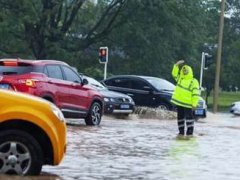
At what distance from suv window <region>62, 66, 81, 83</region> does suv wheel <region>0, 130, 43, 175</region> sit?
9604 mm

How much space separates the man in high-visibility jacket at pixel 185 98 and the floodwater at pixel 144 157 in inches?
17.8

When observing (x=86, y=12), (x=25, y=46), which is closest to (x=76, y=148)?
(x=25, y=46)

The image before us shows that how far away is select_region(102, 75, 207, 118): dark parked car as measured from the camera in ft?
93.0

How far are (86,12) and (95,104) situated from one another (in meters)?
30.5

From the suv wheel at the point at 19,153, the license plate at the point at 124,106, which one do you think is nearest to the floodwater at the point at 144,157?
the suv wheel at the point at 19,153

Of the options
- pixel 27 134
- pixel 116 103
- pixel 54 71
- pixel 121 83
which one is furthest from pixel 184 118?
pixel 121 83

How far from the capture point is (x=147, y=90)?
29047 mm

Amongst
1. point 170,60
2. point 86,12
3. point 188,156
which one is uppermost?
point 86,12

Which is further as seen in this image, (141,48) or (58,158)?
(141,48)

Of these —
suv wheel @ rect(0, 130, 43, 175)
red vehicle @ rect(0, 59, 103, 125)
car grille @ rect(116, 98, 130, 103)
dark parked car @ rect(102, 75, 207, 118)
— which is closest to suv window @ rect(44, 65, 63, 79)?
red vehicle @ rect(0, 59, 103, 125)

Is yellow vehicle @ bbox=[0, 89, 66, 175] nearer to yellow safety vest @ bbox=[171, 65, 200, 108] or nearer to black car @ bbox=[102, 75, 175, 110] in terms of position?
yellow safety vest @ bbox=[171, 65, 200, 108]

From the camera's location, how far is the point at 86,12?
49.9 m

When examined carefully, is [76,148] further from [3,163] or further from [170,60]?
[170,60]

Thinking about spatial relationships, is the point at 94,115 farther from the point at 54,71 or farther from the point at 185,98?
the point at 185,98
